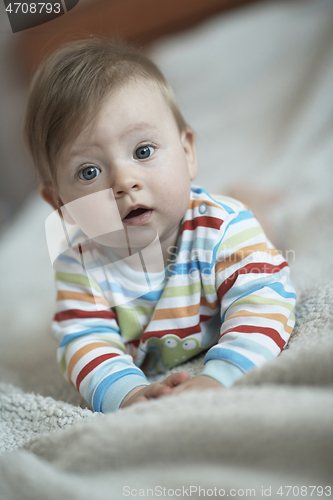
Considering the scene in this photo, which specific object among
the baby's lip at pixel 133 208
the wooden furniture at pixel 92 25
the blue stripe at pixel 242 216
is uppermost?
the wooden furniture at pixel 92 25

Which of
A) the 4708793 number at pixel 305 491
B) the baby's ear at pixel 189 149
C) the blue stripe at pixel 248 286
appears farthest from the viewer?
the baby's ear at pixel 189 149

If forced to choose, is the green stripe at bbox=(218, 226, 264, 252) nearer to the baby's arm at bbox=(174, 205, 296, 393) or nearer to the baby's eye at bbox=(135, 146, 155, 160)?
the baby's arm at bbox=(174, 205, 296, 393)

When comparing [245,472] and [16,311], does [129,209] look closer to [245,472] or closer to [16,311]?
[245,472]

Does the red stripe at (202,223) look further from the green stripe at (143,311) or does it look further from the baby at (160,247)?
the green stripe at (143,311)

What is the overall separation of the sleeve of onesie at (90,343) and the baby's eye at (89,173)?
0.15 m

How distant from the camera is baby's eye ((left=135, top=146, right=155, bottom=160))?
1.60 ft

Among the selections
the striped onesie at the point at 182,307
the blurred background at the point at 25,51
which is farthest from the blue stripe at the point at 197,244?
the blurred background at the point at 25,51

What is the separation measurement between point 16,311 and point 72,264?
0.26 m

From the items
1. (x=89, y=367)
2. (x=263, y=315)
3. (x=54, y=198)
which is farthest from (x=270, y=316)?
(x=54, y=198)

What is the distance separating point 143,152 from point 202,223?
0.43 feet

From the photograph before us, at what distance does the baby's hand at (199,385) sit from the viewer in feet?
1.26

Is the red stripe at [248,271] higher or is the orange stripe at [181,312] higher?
the red stripe at [248,271]

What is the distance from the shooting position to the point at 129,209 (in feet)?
1.57

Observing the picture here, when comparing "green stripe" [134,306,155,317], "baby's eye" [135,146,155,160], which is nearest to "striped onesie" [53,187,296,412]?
"green stripe" [134,306,155,317]
